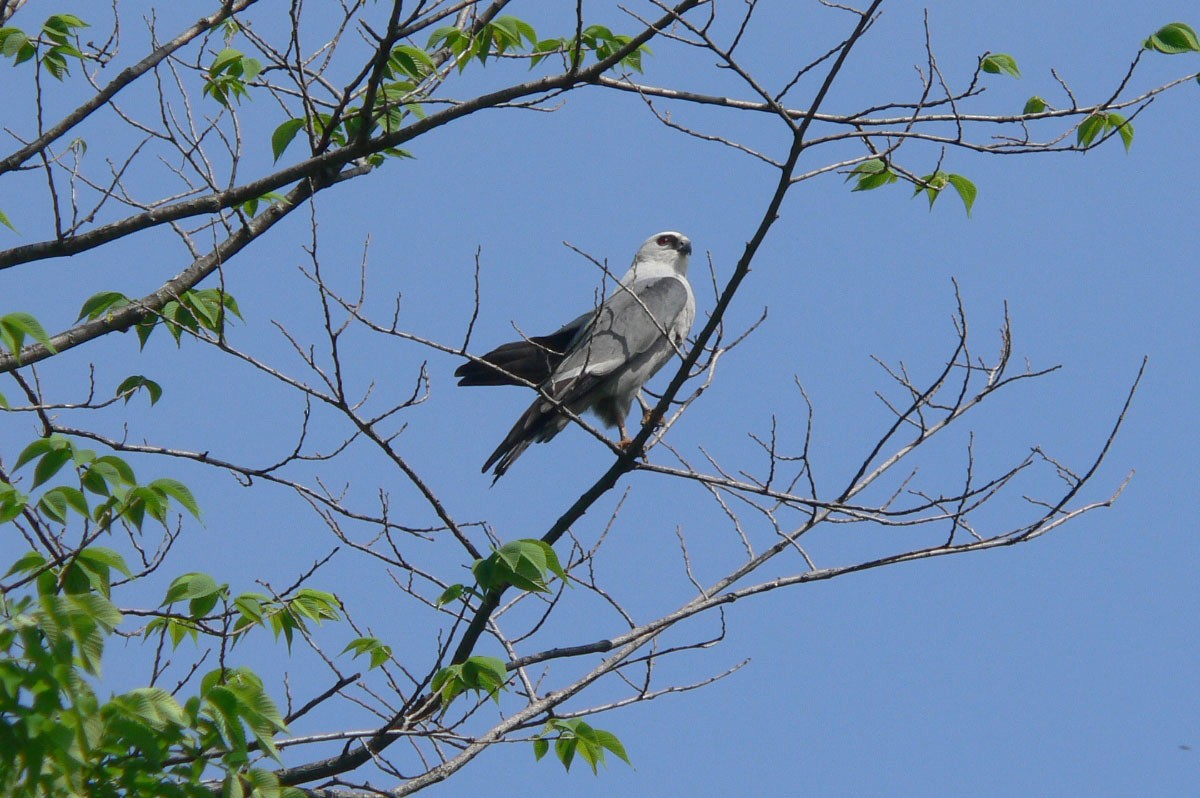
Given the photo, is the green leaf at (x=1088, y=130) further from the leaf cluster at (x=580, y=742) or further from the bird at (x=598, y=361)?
the leaf cluster at (x=580, y=742)

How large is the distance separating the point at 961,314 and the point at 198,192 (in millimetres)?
3213

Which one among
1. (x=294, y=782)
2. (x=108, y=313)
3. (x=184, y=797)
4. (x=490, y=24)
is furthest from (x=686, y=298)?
(x=184, y=797)

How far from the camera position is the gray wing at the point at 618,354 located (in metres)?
6.93

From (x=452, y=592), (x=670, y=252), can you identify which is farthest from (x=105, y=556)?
(x=670, y=252)

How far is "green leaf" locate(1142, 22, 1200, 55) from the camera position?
4.59 m

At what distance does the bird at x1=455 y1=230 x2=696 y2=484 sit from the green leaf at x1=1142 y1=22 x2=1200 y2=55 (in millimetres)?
2487

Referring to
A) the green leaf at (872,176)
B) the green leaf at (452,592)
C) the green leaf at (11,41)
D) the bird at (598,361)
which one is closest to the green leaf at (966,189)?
the green leaf at (872,176)

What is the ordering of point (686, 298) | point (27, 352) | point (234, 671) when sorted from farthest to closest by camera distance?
point (686, 298), point (27, 352), point (234, 671)

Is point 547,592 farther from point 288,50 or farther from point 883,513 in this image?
point 288,50

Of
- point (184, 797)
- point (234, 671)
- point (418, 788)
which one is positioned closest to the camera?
point (184, 797)

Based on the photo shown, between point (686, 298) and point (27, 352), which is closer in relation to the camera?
point (27, 352)

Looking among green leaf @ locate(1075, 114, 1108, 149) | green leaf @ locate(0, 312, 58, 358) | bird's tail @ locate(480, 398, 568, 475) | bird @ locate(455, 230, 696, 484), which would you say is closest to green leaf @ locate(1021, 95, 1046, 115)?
green leaf @ locate(1075, 114, 1108, 149)

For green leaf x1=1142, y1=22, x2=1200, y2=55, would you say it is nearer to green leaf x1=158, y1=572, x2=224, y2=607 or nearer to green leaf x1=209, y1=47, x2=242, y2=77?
green leaf x1=209, y1=47, x2=242, y2=77

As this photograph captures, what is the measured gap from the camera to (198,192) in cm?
542
